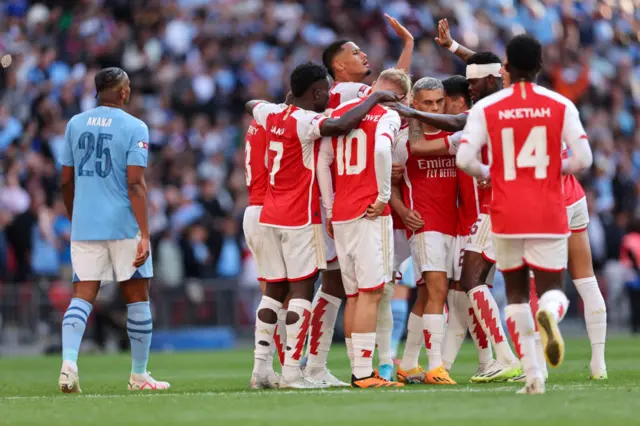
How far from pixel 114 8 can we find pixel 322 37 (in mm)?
4293

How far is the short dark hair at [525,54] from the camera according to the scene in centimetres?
909

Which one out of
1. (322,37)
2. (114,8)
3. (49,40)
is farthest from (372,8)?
(49,40)

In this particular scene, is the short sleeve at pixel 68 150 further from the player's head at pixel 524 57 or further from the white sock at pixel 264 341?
the player's head at pixel 524 57

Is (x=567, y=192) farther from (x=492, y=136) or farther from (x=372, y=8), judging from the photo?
(x=372, y=8)

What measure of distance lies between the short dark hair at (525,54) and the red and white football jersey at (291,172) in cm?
202

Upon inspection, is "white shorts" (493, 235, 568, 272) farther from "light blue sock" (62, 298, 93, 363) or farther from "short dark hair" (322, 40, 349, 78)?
"light blue sock" (62, 298, 93, 363)

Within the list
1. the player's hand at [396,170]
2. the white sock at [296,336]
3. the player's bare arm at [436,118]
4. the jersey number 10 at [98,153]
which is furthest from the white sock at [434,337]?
the jersey number 10 at [98,153]

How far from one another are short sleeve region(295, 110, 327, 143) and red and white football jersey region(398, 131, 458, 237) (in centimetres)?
111

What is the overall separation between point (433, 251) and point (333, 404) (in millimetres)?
2789

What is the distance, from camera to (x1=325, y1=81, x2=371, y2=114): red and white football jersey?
37.8 ft

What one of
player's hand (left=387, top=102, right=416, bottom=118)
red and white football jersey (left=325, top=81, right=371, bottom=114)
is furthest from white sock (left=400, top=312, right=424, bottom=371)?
red and white football jersey (left=325, top=81, right=371, bottom=114)

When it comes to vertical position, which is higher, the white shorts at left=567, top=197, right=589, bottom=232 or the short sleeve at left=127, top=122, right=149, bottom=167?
the short sleeve at left=127, top=122, right=149, bottom=167

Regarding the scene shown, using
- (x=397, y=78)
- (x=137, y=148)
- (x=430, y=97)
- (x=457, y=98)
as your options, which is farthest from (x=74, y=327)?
(x=457, y=98)

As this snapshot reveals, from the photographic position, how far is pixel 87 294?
11.2 meters
